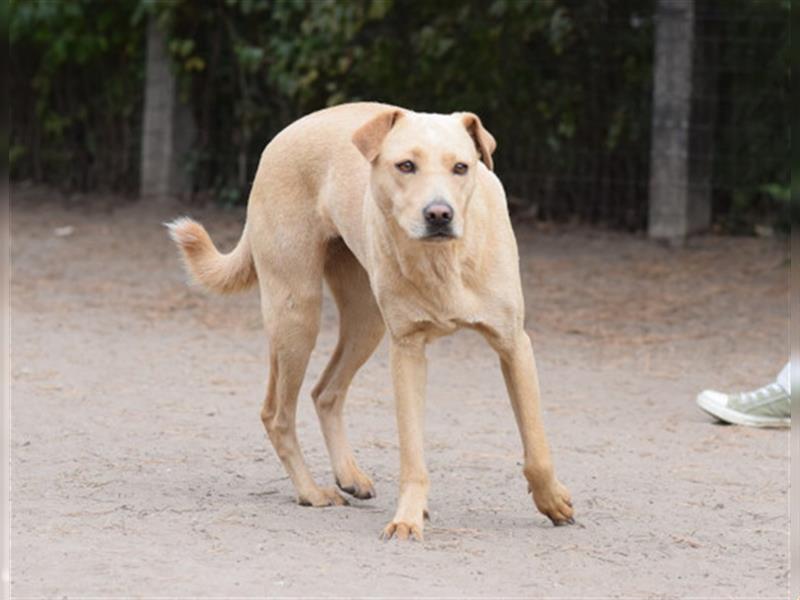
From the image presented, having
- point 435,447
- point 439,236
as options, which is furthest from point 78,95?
point 439,236

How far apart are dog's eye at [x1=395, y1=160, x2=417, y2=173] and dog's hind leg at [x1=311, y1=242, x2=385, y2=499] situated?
3.15ft

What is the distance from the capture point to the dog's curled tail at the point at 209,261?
546 cm

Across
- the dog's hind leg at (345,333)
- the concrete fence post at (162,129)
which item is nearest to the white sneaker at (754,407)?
the dog's hind leg at (345,333)

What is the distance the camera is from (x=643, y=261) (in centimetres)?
1016

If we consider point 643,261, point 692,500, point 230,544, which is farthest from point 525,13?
point 230,544

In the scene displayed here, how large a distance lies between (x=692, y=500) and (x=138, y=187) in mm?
8788

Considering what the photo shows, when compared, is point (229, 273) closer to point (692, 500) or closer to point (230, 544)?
point (230, 544)

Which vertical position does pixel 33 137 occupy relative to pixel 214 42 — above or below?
below

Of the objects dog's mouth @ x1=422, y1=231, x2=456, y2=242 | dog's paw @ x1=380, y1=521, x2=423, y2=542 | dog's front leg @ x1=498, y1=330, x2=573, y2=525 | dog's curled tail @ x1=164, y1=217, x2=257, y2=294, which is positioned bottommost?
dog's paw @ x1=380, y1=521, x2=423, y2=542

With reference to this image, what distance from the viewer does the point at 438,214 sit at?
4227 mm

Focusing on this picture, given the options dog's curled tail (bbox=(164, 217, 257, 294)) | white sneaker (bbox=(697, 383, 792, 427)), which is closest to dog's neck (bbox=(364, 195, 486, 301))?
dog's curled tail (bbox=(164, 217, 257, 294))

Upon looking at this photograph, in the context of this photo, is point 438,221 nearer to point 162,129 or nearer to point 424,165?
point 424,165

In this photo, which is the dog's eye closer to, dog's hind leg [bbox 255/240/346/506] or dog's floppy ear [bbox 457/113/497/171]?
dog's floppy ear [bbox 457/113/497/171]

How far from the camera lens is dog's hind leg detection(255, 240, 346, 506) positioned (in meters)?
5.09
